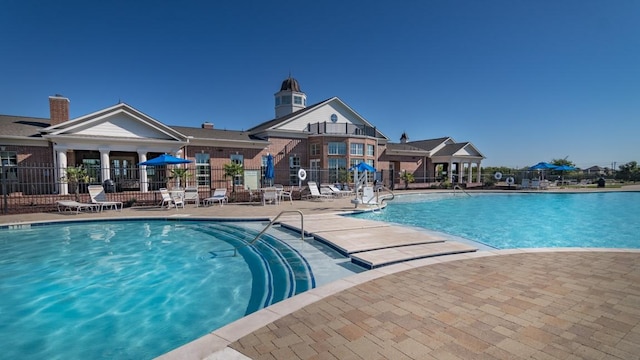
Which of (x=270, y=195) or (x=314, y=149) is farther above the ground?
(x=314, y=149)

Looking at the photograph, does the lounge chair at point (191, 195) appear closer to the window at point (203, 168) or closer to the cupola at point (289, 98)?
the window at point (203, 168)

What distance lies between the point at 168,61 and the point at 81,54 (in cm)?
381

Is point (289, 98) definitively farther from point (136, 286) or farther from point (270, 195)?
point (136, 286)

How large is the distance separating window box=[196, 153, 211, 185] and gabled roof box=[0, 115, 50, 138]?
329 inches

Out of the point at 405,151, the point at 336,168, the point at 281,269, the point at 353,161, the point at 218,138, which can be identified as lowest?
the point at 281,269

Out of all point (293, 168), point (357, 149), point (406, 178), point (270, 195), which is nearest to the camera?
point (270, 195)

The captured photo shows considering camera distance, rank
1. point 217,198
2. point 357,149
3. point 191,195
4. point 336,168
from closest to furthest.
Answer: point 191,195, point 217,198, point 336,168, point 357,149

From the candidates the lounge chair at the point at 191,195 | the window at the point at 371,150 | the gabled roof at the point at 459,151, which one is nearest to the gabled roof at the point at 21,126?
the lounge chair at the point at 191,195

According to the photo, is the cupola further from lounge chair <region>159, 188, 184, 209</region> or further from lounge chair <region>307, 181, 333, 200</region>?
lounge chair <region>159, 188, 184, 209</region>

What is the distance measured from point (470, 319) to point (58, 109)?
899 inches

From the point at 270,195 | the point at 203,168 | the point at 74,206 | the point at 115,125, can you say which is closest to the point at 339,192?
the point at 270,195

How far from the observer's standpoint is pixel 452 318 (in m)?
3.10

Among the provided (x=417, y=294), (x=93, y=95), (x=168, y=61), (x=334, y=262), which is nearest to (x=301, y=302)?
(x=417, y=294)

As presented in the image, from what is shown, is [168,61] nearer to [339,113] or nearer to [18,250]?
[18,250]
